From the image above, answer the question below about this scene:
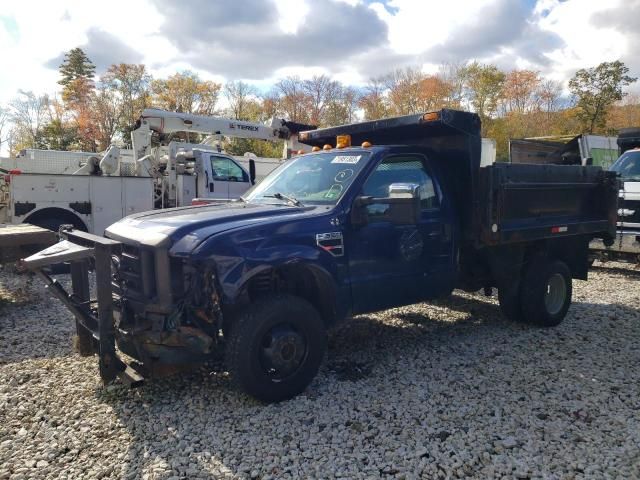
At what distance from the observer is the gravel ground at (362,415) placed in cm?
315

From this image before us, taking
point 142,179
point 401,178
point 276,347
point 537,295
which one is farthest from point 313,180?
point 142,179

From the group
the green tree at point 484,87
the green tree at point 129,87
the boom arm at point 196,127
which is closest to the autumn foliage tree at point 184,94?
the green tree at point 129,87

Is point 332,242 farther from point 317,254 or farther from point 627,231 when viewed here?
point 627,231

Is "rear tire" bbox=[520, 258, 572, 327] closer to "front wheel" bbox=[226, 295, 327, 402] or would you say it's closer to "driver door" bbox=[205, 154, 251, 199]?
"front wheel" bbox=[226, 295, 327, 402]

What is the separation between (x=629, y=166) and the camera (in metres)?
9.54

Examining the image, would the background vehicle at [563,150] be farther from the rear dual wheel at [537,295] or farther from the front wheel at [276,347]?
the front wheel at [276,347]

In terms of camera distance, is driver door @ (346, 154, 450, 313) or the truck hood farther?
driver door @ (346, 154, 450, 313)

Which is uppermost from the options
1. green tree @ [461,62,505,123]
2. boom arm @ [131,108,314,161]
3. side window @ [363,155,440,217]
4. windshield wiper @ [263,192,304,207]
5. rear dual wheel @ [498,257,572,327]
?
green tree @ [461,62,505,123]

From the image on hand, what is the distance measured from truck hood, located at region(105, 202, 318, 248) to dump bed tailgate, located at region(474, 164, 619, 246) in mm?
1946

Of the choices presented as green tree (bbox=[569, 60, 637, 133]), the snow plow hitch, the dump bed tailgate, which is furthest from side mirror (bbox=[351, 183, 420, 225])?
green tree (bbox=[569, 60, 637, 133])

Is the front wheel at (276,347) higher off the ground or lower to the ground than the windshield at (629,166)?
lower

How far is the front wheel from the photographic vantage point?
3693 millimetres

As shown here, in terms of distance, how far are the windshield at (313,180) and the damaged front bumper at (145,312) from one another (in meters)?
1.33

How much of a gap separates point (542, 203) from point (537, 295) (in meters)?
1.04
